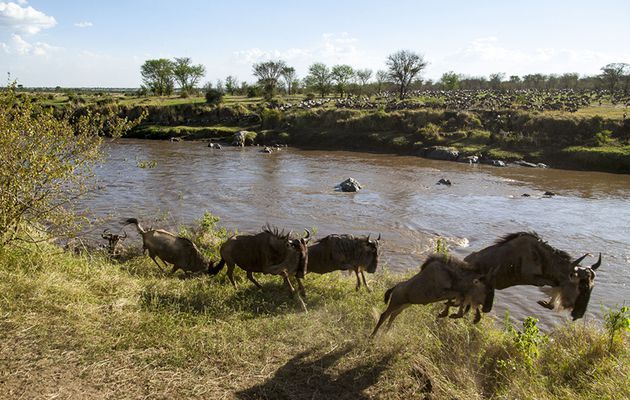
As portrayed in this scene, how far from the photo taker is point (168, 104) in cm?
5669

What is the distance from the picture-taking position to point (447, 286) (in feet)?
21.2

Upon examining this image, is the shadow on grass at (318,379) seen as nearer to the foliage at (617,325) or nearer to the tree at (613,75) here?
the foliage at (617,325)

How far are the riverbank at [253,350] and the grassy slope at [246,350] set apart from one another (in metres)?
0.02

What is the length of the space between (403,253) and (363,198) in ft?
27.8

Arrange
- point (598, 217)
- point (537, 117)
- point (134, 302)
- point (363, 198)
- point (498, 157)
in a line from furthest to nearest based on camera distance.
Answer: point (537, 117) → point (498, 157) → point (363, 198) → point (598, 217) → point (134, 302)

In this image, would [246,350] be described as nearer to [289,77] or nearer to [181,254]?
[181,254]

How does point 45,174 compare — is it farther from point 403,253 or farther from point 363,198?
point 363,198

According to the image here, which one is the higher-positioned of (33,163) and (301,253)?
(33,163)

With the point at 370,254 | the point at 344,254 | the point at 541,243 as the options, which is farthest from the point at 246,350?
the point at 541,243

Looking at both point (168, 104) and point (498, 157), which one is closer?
point (498, 157)

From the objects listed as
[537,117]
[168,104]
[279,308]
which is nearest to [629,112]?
[537,117]

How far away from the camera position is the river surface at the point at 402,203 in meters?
15.5

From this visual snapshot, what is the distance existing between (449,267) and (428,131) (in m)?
36.3

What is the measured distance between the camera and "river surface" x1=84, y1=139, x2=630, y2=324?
1555cm
